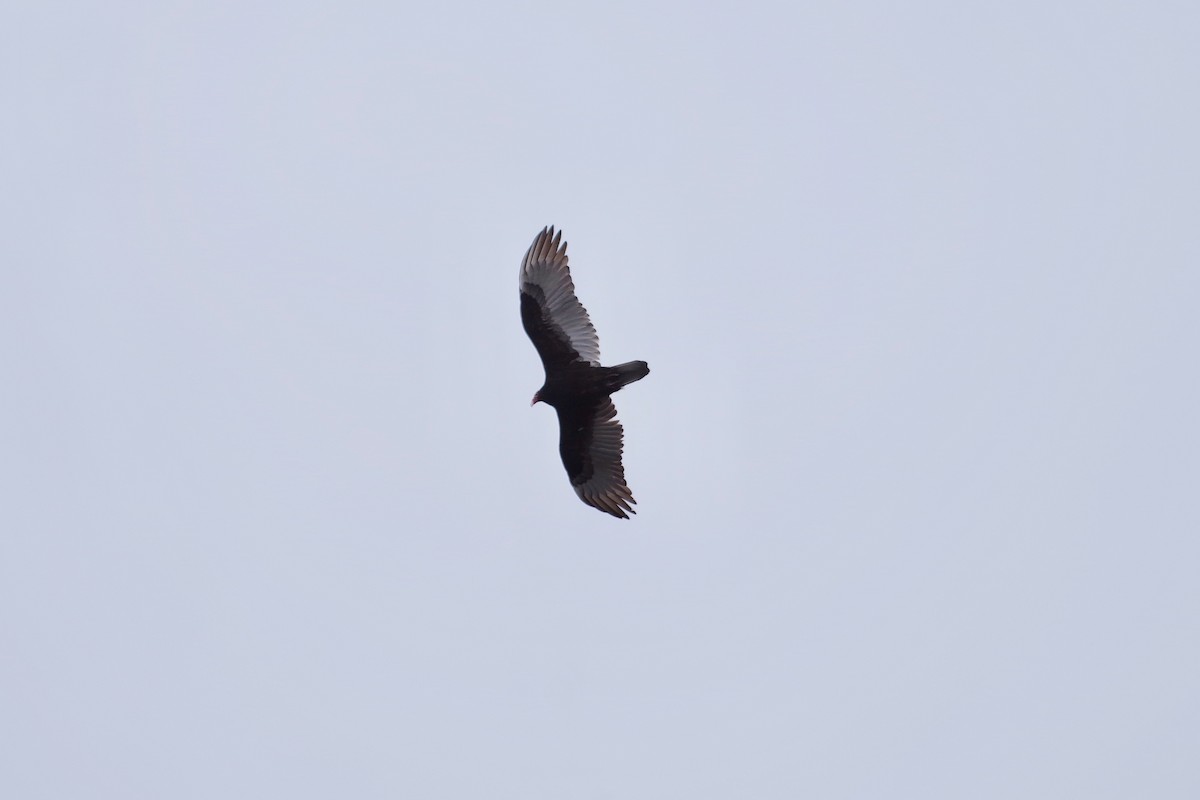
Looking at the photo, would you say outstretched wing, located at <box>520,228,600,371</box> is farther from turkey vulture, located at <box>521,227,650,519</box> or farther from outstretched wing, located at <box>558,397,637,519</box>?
outstretched wing, located at <box>558,397,637,519</box>

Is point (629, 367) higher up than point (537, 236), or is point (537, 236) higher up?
point (537, 236)

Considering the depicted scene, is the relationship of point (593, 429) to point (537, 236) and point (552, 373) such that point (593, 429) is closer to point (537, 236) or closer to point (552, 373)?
point (552, 373)

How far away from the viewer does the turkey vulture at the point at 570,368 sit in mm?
23578

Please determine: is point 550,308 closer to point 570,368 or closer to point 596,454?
point 570,368

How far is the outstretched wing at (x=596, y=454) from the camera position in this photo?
78.0 feet

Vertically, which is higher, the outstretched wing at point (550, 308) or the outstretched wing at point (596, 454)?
the outstretched wing at point (550, 308)

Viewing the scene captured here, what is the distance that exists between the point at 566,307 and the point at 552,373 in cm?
99

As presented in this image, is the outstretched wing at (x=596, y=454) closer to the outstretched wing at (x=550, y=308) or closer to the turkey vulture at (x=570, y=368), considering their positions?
the turkey vulture at (x=570, y=368)

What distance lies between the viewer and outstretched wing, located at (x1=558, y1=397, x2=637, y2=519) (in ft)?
78.0

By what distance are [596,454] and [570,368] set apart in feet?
4.59

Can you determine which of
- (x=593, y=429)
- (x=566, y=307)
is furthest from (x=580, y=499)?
(x=566, y=307)

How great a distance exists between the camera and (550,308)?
23766mm

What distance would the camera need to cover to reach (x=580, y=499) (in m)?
24.2

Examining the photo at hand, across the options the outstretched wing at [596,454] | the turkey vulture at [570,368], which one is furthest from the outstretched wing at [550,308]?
the outstretched wing at [596,454]
